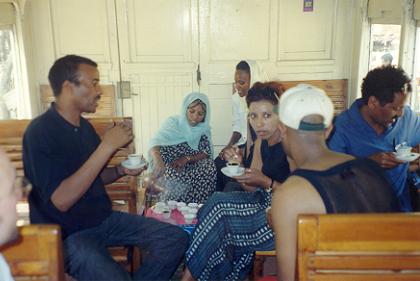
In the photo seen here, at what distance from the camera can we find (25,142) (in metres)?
1.76

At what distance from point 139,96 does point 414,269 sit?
4009 mm

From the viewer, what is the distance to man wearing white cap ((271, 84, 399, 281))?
1192mm

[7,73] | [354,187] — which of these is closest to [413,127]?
[354,187]

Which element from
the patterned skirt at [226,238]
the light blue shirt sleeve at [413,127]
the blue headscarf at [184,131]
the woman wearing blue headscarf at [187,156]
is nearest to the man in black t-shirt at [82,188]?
the patterned skirt at [226,238]

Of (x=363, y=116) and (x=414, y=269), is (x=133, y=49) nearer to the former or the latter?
(x=363, y=116)

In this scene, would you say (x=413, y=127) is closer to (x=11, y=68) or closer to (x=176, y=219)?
(x=176, y=219)

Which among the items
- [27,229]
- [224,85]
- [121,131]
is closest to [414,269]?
[27,229]

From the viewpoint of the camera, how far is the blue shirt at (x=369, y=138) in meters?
2.25

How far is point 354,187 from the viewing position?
1.24 meters

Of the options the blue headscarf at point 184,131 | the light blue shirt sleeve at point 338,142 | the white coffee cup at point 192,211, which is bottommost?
the white coffee cup at point 192,211

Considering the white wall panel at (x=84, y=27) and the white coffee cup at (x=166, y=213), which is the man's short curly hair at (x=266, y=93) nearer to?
the white coffee cup at (x=166, y=213)

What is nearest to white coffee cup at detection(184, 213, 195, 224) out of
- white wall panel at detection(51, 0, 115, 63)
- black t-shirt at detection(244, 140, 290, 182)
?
black t-shirt at detection(244, 140, 290, 182)

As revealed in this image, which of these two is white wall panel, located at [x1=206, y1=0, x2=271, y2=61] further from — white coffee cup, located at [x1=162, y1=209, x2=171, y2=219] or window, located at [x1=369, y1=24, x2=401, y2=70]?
white coffee cup, located at [x1=162, y1=209, x2=171, y2=219]

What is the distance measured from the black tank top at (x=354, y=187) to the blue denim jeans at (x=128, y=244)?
98 cm
